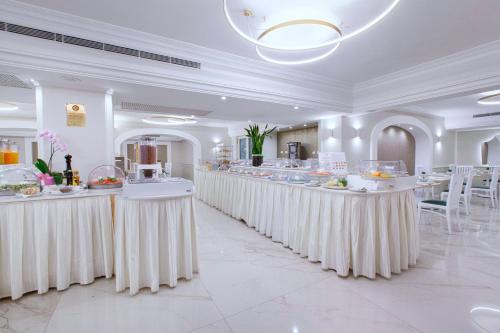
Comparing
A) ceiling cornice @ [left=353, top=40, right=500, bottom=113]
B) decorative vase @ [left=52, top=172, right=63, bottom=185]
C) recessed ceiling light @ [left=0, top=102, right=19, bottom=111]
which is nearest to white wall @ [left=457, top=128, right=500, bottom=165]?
ceiling cornice @ [left=353, top=40, right=500, bottom=113]

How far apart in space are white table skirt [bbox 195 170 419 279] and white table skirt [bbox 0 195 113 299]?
85.9 inches

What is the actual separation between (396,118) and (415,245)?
5.36m

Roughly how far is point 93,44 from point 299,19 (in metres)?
2.57

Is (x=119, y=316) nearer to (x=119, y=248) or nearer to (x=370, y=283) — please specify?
(x=119, y=248)

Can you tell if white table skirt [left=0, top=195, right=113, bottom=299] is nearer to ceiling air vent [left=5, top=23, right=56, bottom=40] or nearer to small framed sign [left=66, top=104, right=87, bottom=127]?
small framed sign [left=66, top=104, right=87, bottom=127]

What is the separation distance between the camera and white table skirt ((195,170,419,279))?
7.84 ft

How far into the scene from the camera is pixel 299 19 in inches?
86.3

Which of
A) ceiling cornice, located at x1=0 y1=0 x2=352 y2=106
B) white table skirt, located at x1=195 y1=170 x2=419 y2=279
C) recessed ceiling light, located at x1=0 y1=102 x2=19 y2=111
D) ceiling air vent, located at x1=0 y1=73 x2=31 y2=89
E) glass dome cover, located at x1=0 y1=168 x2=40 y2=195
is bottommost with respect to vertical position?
white table skirt, located at x1=195 y1=170 x2=419 y2=279

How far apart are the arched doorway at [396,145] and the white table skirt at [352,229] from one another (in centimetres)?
611

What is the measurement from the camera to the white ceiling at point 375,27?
101 inches

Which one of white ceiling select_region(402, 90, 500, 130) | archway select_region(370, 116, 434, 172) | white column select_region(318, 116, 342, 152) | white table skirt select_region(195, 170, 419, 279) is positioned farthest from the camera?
archway select_region(370, 116, 434, 172)

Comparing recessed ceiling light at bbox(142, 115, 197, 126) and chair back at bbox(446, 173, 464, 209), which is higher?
recessed ceiling light at bbox(142, 115, 197, 126)

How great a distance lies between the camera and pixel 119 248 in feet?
6.95

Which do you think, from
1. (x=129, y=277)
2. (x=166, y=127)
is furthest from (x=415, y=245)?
(x=166, y=127)
